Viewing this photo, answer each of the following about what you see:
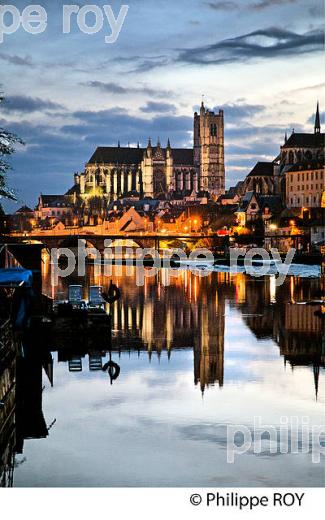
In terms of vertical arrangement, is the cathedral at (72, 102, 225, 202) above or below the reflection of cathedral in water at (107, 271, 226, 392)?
above

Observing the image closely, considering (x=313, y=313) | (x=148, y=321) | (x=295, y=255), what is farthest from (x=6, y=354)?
(x=295, y=255)

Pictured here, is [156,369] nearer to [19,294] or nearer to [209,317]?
[19,294]

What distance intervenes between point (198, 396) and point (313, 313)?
33.0 feet

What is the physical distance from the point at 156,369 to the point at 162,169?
10137 cm

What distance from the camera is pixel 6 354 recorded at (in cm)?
1033

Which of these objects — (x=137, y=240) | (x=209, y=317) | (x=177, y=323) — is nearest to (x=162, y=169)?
(x=137, y=240)

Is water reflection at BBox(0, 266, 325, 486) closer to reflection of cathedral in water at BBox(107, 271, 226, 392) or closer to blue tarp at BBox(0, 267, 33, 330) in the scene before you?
reflection of cathedral in water at BBox(107, 271, 226, 392)

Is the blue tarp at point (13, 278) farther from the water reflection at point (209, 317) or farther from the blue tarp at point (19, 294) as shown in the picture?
the water reflection at point (209, 317)

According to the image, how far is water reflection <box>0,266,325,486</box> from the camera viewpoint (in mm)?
8812

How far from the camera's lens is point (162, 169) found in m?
114

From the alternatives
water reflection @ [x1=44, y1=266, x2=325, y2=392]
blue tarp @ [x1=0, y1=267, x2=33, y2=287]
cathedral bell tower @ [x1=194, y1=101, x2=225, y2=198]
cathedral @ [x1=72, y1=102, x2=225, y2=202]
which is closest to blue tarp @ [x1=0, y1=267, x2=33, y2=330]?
blue tarp @ [x1=0, y1=267, x2=33, y2=287]

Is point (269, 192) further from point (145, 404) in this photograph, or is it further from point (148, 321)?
point (145, 404)

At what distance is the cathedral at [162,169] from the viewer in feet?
361

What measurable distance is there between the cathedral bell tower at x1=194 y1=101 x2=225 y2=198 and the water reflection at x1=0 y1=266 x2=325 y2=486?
91.4m
